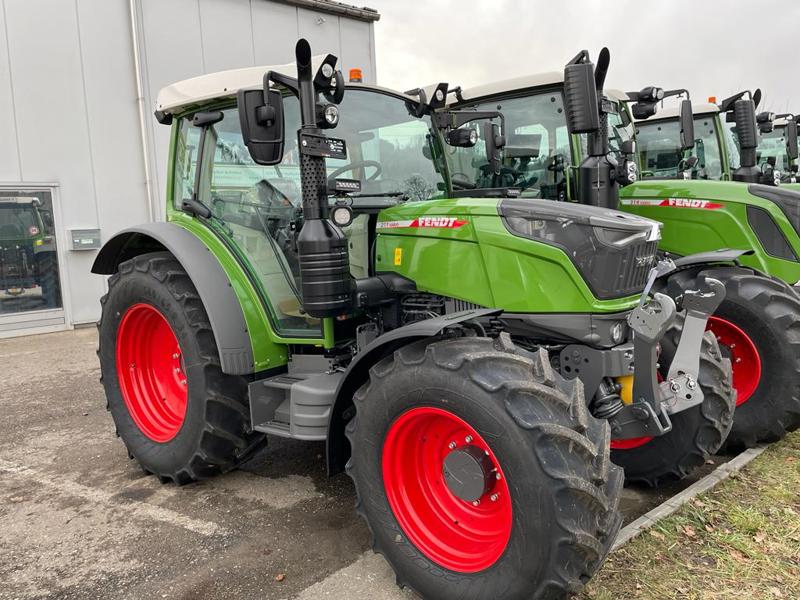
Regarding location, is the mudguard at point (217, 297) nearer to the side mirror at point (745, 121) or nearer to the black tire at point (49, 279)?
the side mirror at point (745, 121)

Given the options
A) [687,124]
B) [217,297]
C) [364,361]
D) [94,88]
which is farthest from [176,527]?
[94,88]

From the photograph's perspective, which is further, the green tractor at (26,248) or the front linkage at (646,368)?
the green tractor at (26,248)

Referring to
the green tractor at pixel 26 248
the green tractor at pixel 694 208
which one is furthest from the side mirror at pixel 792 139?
the green tractor at pixel 26 248

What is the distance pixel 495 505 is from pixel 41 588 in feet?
6.65

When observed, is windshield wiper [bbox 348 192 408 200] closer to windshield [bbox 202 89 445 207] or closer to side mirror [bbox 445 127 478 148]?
windshield [bbox 202 89 445 207]

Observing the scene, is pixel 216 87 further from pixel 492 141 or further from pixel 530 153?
pixel 530 153

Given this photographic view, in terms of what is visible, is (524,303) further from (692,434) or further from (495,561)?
(692,434)

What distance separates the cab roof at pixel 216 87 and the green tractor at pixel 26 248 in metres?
6.09

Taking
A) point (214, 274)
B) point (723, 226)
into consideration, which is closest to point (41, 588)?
point (214, 274)

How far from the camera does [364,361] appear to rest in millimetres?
2836

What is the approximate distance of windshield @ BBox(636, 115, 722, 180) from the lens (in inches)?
279

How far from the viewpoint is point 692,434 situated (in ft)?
11.0

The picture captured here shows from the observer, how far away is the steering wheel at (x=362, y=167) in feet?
11.4

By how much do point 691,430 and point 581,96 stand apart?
1.88m
